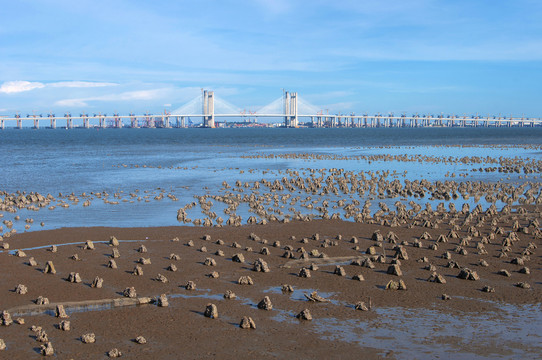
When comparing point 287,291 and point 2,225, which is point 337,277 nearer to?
point 287,291

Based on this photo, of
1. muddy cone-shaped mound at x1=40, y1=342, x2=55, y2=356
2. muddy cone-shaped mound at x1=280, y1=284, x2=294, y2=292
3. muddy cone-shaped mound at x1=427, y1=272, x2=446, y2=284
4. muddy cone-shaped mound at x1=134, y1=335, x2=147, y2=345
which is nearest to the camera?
muddy cone-shaped mound at x1=40, y1=342, x2=55, y2=356

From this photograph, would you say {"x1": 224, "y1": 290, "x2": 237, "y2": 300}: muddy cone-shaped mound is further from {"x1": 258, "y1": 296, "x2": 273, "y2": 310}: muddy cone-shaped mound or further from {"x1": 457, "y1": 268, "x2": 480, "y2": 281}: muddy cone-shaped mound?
{"x1": 457, "y1": 268, "x2": 480, "y2": 281}: muddy cone-shaped mound

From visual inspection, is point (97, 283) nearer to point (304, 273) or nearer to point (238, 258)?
point (238, 258)

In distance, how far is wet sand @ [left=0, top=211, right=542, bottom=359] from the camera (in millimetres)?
10148

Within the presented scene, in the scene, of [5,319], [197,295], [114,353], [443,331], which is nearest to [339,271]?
[197,295]

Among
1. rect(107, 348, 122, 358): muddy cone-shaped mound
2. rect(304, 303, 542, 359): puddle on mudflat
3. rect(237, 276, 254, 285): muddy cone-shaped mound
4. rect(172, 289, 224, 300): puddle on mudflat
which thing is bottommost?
rect(304, 303, 542, 359): puddle on mudflat

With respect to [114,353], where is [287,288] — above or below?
above

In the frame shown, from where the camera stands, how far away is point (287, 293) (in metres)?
12.9

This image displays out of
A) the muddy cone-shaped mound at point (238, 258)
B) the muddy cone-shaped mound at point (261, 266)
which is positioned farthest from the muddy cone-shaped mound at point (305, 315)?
the muddy cone-shaped mound at point (238, 258)

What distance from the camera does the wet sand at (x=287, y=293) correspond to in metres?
10.1

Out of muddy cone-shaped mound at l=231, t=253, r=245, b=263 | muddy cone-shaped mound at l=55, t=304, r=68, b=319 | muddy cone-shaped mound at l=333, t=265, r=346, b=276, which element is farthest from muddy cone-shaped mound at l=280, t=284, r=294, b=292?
muddy cone-shaped mound at l=55, t=304, r=68, b=319

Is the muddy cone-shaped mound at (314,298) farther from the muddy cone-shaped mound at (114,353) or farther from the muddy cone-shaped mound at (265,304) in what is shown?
the muddy cone-shaped mound at (114,353)

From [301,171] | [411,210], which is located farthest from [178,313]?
[301,171]

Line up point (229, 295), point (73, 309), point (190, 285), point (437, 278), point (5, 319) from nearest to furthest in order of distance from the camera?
1. point (5, 319)
2. point (73, 309)
3. point (229, 295)
4. point (190, 285)
5. point (437, 278)
